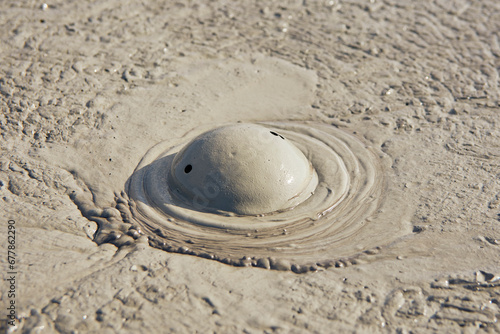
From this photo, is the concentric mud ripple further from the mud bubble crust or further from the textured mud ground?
the textured mud ground

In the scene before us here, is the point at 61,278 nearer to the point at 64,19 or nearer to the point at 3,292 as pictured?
the point at 3,292

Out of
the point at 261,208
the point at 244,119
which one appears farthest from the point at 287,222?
the point at 244,119

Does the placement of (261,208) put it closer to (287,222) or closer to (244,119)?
(287,222)

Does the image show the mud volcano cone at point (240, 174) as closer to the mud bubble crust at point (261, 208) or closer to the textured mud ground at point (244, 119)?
the mud bubble crust at point (261, 208)

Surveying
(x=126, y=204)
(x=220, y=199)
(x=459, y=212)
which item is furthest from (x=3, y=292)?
(x=459, y=212)

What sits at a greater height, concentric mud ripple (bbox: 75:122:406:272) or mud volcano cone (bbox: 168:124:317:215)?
mud volcano cone (bbox: 168:124:317:215)

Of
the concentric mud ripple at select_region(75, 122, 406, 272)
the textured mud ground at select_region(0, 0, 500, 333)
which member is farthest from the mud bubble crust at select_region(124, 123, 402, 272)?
the textured mud ground at select_region(0, 0, 500, 333)

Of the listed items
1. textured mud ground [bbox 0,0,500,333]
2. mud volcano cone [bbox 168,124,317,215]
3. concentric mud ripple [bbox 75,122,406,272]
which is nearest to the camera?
textured mud ground [bbox 0,0,500,333]
